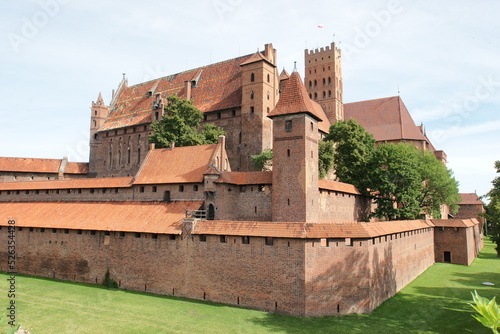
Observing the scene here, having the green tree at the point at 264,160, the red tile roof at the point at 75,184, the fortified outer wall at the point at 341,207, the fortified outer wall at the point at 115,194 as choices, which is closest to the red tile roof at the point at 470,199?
the fortified outer wall at the point at 341,207

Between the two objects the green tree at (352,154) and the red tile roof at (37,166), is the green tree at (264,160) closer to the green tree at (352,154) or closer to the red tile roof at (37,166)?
the green tree at (352,154)

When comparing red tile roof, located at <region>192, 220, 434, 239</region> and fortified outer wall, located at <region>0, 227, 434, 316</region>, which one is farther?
red tile roof, located at <region>192, 220, 434, 239</region>

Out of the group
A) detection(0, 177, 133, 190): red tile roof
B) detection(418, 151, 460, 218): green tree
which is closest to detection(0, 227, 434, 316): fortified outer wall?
detection(0, 177, 133, 190): red tile roof

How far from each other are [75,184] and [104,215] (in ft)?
23.5

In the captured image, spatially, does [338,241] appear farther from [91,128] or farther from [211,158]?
[91,128]

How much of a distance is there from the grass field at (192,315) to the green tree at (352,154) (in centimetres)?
1278

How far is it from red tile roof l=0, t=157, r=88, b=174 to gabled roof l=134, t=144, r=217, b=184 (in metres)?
27.1

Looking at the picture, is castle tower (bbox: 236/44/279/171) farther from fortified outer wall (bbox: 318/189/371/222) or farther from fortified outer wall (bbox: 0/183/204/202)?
fortified outer wall (bbox: 0/183/204/202)

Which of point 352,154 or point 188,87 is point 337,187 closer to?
point 352,154

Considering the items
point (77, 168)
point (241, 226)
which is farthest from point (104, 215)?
point (77, 168)

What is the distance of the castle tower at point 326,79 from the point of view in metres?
59.4

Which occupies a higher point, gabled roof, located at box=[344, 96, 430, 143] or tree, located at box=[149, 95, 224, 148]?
gabled roof, located at box=[344, 96, 430, 143]

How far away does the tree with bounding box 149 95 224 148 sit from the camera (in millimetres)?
37875

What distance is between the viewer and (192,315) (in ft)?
68.6
